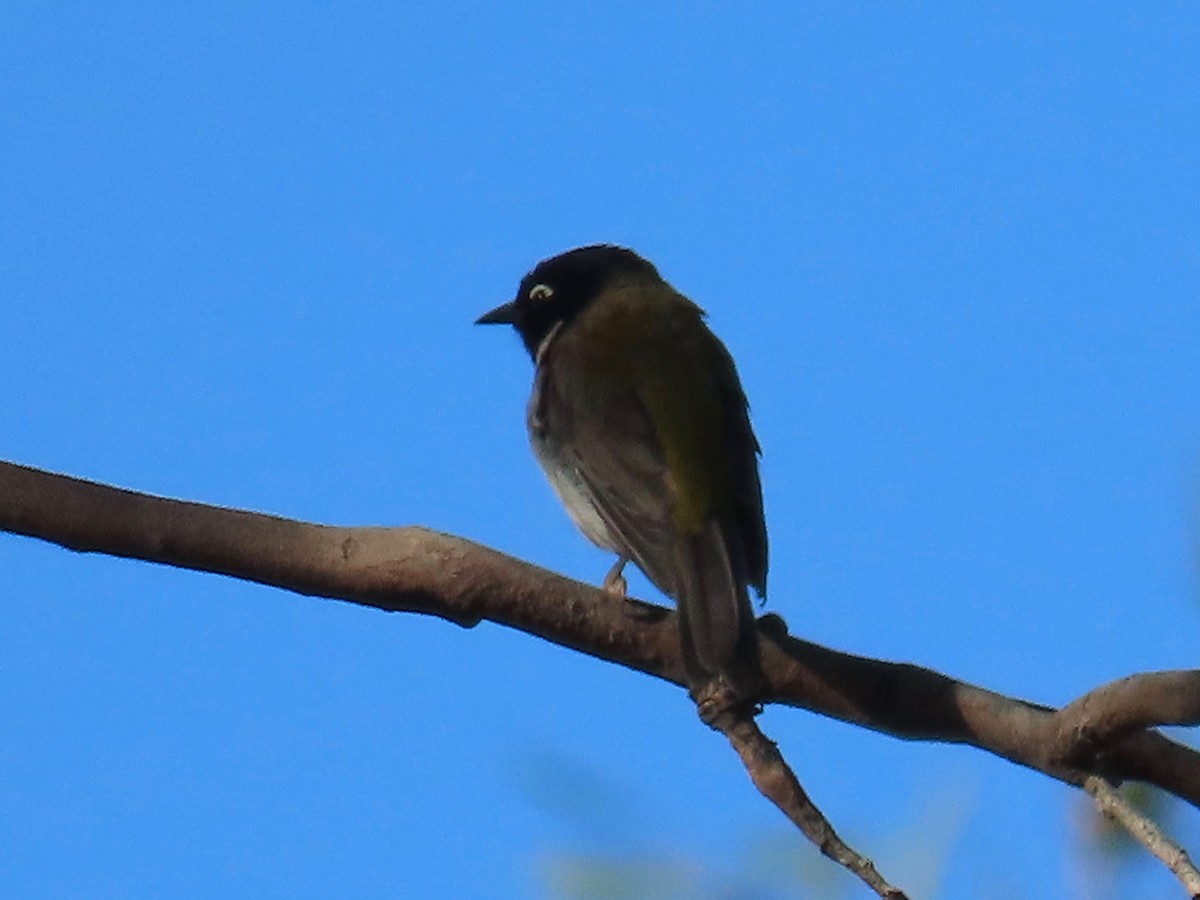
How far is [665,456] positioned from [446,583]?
1.62 m

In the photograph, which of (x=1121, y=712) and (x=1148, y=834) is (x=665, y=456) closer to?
(x=1121, y=712)

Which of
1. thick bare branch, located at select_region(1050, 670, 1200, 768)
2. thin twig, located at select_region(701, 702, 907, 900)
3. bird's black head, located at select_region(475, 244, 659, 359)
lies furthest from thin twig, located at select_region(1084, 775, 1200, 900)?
bird's black head, located at select_region(475, 244, 659, 359)

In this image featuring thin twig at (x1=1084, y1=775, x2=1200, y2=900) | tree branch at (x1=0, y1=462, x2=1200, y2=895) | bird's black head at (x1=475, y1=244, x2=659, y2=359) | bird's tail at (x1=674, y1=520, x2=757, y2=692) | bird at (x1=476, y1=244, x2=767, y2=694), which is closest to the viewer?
thin twig at (x1=1084, y1=775, x2=1200, y2=900)

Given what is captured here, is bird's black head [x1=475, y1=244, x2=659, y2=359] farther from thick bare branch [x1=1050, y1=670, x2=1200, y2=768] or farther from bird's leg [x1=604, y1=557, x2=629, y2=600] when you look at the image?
thick bare branch [x1=1050, y1=670, x2=1200, y2=768]

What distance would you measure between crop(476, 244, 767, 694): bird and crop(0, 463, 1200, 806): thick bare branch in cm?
33

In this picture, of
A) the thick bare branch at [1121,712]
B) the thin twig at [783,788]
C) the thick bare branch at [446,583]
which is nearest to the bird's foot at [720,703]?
the thin twig at [783,788]

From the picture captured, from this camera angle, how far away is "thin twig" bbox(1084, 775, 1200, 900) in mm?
3318

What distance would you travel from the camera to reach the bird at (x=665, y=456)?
4801 millimetres

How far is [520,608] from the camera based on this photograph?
4.17 metres

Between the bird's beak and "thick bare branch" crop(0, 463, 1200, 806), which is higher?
the bird's beak

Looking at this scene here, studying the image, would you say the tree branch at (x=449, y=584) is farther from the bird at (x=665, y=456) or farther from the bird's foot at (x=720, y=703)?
the bird at (x=665, y=456)

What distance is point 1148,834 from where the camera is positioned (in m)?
3.48

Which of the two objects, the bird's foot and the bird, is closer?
the bird's foot

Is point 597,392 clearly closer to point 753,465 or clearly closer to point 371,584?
point 753,465
